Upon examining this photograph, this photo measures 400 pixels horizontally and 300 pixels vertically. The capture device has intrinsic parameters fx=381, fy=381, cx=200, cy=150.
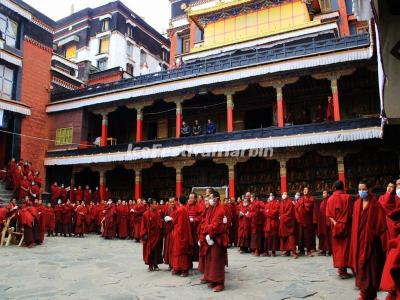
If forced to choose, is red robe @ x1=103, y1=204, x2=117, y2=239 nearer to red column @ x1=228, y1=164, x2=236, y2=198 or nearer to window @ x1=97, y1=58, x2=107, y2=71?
red column @ x1=228, y1=164, x2=236, y2=198

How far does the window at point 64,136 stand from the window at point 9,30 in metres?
4.96

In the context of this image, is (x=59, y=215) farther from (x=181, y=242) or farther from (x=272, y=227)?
(x=181, y=242)

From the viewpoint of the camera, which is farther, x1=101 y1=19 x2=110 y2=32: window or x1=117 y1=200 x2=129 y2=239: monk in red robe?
x1=101 y1=19 x2=110 y2=32: window

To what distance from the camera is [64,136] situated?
21.2 meters

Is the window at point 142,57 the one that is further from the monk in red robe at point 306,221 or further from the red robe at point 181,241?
the red robe at point 181,241

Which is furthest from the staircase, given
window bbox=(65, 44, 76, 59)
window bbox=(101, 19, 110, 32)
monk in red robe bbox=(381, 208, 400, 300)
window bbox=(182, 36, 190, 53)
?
window bbox=(65, 44, 76, 59)

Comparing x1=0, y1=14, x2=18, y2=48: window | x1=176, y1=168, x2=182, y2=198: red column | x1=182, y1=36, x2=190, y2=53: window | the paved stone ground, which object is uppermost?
x1=182, y1=36, x2=190, y2=53: window

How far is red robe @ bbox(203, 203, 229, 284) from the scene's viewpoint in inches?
233

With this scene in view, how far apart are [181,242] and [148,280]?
2.87 ft

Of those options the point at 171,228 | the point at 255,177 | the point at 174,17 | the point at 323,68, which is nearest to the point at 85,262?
the point at 171,228

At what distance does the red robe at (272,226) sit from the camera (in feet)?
30.9

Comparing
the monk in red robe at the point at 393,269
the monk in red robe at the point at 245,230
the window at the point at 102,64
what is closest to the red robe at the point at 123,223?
the monk in red robe at the point at 245,230

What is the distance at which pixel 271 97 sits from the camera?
60.2 ft

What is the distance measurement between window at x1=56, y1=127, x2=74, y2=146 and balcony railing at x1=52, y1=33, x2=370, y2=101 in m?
1.95
